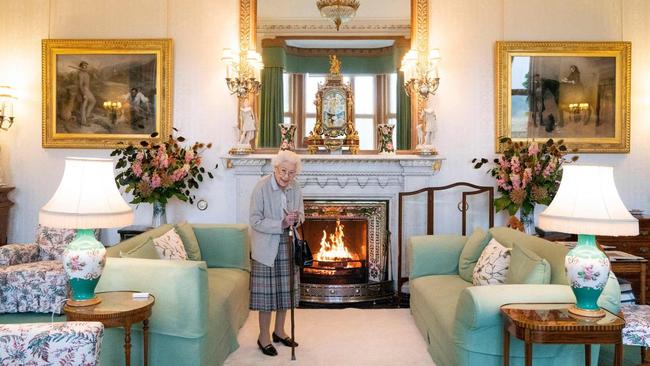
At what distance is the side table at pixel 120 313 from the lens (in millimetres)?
2895

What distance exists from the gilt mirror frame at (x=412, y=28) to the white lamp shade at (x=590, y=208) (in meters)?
3.13

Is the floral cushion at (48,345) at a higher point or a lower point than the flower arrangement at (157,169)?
lower

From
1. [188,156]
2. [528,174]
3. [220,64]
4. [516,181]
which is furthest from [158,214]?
[528,174]

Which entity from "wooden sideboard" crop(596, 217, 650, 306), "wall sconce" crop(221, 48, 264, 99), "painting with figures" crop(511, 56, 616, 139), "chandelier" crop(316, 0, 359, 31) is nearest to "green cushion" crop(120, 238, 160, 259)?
"wall sconce" crop(221, 48, 264, 99)

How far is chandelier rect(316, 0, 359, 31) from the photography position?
6.16m

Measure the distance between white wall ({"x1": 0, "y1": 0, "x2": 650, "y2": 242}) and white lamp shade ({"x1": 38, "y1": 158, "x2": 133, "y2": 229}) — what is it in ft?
10.0

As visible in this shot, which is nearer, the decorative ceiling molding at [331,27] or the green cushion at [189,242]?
the green cushion at [189,242]

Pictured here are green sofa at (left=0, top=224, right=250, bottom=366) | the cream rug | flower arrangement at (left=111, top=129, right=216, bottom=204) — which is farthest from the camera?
flower arrangement at (left=111, top=129, right=216, bottom=204)

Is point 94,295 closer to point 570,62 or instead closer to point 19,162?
point 19,162

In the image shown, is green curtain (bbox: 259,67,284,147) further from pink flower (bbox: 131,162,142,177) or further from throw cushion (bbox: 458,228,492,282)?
throw cushion (bbox: 458,228,492,282)

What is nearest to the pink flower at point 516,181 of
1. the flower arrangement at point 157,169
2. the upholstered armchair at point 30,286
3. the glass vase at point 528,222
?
the glass vase at point 528,222

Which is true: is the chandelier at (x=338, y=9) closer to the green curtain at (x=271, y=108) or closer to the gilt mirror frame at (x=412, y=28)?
the gilt mirror frame at (x=412, y=28)

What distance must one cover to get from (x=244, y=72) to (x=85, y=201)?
3.25 metres

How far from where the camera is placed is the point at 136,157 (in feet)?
18.7
